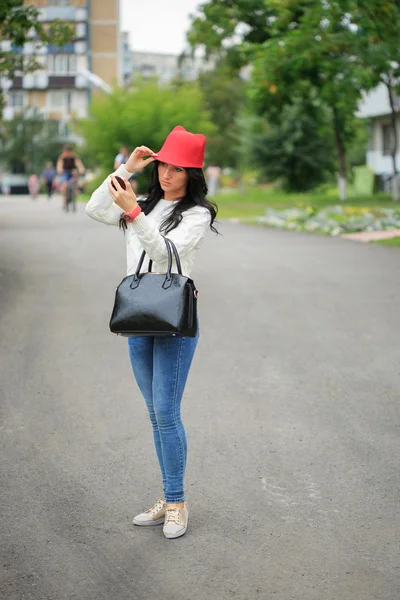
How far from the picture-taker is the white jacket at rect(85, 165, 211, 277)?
4.80 metres

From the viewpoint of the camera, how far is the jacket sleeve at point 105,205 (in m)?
4.90

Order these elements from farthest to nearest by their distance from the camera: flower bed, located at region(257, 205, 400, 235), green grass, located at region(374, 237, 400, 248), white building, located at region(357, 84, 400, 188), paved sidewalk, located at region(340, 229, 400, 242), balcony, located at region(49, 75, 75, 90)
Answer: balcony, located at region(49, 75, 75, 90)
white building, located at region(357, 84, 400, 188)
flower bed, located at region(257, 205, 400, 235)
paved sidewalk, located at region(340, 229, 400, 242)
green grass, located at region(374, 237, 400, 248)

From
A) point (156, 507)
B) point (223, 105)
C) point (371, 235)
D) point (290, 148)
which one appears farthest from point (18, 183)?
point (156, 507)

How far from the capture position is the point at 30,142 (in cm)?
9644

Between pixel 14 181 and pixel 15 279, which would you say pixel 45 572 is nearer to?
pixel 15 279

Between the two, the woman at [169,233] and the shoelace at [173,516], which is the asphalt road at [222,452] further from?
the woman at [169,233]

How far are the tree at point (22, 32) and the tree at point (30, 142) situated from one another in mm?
77024

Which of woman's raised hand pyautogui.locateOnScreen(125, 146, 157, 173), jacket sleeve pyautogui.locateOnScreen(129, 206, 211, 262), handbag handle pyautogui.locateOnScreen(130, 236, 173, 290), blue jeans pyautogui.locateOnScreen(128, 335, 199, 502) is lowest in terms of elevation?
blue jeans pyautogui.locateOnScreen(128, 335, 199, 502)

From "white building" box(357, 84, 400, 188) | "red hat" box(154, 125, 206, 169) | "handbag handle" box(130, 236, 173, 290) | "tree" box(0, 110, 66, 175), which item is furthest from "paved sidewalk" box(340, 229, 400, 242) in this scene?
"tree" box(0, 110, 66, 175)

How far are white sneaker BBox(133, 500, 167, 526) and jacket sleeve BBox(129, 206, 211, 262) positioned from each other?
1.21 m

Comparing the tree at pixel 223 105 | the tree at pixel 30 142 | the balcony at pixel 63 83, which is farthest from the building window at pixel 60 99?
the tree at pixel 223 105

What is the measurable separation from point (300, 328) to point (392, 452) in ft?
13.9

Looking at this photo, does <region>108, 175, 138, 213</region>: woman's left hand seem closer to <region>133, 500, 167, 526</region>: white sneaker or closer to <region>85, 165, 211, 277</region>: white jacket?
<region>85, 165, 211, 277</region>: white jacket

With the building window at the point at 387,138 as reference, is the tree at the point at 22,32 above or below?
above
